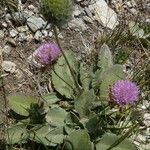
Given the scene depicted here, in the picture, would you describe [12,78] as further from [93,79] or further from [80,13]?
[80,13]

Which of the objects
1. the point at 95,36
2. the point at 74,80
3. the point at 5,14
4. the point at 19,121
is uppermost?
the point at 5,14

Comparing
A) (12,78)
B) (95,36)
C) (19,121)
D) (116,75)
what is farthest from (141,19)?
(19,121)

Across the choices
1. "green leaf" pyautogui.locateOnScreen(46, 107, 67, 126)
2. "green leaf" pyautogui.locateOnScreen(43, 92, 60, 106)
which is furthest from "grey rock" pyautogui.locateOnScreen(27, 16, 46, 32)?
"green leaf" pyautogui.locateOnScreen(46, 107, 67, 126)

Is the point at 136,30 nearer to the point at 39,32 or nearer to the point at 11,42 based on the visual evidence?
the point at 39,32

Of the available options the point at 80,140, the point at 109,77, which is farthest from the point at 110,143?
the point at 109,77

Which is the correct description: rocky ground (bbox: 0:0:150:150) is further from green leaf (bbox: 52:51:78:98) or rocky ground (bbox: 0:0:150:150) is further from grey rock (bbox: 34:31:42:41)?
green leaf (bbox: 52:51:78:98)

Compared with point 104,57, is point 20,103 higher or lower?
lower
